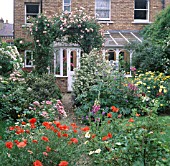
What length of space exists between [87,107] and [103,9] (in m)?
12.7

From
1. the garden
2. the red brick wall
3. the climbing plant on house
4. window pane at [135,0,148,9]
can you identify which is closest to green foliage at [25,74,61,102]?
the garden

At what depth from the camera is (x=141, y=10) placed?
21.6m

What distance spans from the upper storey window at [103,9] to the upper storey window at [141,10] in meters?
1.81

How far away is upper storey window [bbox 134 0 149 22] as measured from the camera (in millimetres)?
21656

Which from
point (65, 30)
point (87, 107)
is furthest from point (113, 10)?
point (87, 107)

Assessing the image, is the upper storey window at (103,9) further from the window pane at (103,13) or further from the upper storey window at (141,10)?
the upper storey window at (141,10)

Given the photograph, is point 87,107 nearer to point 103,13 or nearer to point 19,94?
point 19,94

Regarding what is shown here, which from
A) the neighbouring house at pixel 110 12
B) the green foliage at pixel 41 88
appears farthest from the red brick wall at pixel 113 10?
the green foliage at pixel 41 88

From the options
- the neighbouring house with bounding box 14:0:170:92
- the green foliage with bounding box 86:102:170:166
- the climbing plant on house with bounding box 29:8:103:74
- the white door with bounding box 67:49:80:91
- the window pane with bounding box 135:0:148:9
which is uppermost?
the window pane with bounding box 135:0:148:9

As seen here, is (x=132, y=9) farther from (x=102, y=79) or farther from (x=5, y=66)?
(x=5, y=66)

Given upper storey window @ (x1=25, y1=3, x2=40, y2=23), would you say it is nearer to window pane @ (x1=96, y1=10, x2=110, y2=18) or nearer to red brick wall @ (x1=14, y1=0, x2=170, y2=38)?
red brick wall @ (x1=14, y1=0, x2=170, y2=38)

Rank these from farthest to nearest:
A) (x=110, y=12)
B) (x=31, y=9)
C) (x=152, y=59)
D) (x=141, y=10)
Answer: (x=141, y=10) < (x=110, y=12) < (x=31, y=9) < (x=152, y=59)

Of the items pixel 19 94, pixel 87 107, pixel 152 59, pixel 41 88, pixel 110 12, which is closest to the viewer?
pixel 19 94

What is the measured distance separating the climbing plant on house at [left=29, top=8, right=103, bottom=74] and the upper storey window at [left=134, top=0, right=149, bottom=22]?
306 inches
